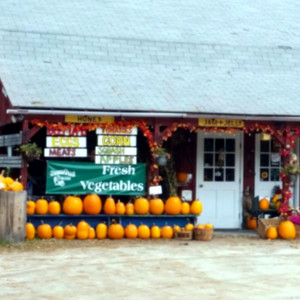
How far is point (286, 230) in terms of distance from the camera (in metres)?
16.0

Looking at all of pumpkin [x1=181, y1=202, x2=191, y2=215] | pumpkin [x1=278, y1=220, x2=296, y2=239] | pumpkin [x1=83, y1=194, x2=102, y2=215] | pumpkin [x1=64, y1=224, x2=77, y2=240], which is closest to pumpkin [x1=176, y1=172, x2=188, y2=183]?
pumpkin [x1=181, y1=202, x2=191, y2=215]

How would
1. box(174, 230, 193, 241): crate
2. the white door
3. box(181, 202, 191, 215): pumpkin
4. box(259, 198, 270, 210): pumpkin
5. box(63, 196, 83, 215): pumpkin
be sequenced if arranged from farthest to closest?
the white door < box(259, 198, 270, 210): pumpkin < box(181, 202, 191, 215): pumpkin < box(174, 230, 193, 241): crate < box(63, 196, 83, 215): pumpkin

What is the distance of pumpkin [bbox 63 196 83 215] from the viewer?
50.0ft

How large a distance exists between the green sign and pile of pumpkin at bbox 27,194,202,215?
187 millimetres

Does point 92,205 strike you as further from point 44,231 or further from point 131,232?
point 44,231

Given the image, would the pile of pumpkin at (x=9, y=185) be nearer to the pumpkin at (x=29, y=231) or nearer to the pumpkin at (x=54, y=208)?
the pumpkin at (x=29, y=231)

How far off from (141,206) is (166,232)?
724 mm

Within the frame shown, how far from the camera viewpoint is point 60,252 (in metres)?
13.5

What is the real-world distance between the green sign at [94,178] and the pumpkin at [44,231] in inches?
29.9

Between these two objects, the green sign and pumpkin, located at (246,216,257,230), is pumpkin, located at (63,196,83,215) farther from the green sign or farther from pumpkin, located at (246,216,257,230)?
pumpkin, located at (246,216,257,230)

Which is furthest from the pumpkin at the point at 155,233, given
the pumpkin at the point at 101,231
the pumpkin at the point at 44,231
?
the pumpkin at the point at 44,231

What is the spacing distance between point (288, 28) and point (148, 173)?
7.15 meters

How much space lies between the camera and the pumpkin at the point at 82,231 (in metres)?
15.1

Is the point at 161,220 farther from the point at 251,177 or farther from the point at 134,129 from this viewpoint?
the point at 251,177
